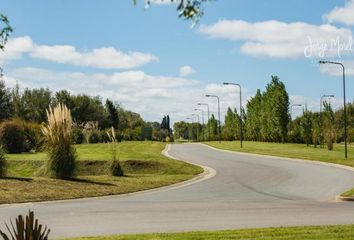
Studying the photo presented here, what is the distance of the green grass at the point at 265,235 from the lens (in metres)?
10.5

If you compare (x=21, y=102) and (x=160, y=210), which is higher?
(x=21, y=102)

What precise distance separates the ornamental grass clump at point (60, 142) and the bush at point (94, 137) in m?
40.3

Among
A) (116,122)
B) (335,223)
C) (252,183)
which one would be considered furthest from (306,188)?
(116,122)

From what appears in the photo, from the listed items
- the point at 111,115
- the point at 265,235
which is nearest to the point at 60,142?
the point at 265,235

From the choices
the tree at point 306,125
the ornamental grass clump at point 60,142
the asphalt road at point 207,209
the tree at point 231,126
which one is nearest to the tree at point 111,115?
the tree at point 231,126

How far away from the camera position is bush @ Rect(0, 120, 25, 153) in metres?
36.7

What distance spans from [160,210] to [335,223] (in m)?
5.06

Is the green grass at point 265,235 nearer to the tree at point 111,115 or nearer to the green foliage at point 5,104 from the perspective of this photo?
the green foliage at point 5,104

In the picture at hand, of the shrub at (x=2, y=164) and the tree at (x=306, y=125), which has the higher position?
the tree at (x=306, y=125)

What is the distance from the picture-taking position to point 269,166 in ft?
112

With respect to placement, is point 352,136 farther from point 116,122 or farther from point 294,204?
point 294,204

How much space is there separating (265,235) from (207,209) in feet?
17.6

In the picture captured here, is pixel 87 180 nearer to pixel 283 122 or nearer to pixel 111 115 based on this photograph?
pixel 283 122

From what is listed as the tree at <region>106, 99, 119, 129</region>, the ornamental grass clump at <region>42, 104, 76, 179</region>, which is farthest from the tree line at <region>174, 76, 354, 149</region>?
the ornamental grass clump at <region>42, 104, 76, 179</region>
